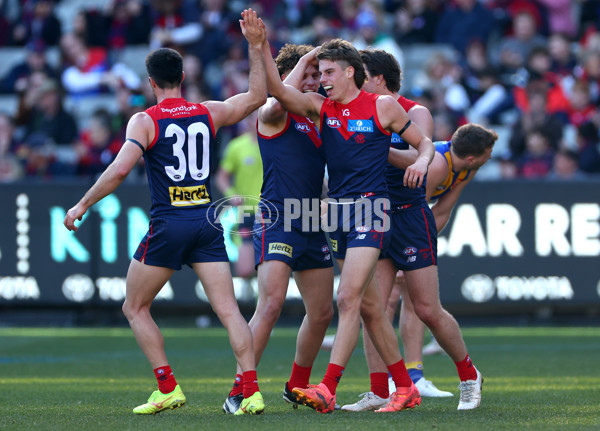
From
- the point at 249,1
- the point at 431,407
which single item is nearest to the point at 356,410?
the point at 431,407

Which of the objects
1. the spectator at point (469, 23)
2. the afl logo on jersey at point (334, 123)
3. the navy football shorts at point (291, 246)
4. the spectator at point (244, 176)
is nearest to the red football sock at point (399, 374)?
the navy football shorts at point (291, 246)

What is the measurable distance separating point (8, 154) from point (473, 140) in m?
10.8

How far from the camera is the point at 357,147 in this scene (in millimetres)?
6781

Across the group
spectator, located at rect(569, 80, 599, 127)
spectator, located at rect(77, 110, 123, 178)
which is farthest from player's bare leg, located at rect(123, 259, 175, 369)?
spectator, located at rect(569, 80, 599, 127)

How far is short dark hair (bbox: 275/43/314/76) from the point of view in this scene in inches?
295

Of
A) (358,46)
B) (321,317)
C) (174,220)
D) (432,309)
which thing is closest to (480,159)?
(432,309)

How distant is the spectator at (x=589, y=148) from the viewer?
14836 mm

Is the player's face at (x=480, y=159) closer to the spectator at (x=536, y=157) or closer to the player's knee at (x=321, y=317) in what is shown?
the player's knee at (x=321, y=317)

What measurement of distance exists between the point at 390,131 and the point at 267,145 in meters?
0.93

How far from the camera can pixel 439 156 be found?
7.85 metres

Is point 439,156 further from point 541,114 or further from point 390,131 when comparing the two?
point 541,114

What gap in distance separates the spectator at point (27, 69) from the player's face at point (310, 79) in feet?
40.3

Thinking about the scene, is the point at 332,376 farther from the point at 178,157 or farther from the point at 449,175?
the point at 449,175

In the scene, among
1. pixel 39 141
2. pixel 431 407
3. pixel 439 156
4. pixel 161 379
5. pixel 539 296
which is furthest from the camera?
pixel 39 141
